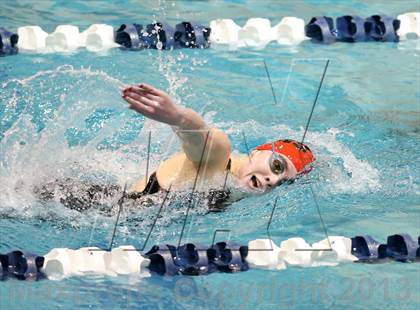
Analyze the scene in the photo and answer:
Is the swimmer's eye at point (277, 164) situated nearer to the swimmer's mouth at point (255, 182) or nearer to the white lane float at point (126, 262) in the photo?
the swimmer's mouth at point (255, 182)

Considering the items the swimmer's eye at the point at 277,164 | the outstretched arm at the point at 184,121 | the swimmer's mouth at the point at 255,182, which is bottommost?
the swimmer's mouth at the point at 255,182

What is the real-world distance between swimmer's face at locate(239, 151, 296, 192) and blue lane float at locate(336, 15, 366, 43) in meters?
2.26

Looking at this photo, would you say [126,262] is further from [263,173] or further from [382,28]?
[382,28]

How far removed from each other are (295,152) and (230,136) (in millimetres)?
818

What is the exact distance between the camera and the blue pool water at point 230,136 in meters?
3.32

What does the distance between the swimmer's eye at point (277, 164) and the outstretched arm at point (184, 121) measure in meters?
0.19

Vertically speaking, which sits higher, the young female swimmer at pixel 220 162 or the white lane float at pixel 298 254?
the young female swimmer at pixel 220 162

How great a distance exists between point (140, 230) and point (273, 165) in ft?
1.94

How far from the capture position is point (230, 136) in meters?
4.70

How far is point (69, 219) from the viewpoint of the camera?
3689mm

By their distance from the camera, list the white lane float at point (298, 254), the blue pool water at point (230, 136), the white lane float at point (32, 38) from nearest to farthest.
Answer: the blue pool water at point (230, 136) → the white lane float at point (298, 254) → the white lane float at point (32, 38)

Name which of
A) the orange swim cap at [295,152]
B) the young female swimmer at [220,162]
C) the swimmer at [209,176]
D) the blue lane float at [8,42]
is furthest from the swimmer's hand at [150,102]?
the blue lane float at [8,42]

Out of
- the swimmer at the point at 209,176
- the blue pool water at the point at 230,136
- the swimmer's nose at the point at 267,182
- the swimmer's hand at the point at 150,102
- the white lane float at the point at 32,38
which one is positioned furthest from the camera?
the white lane float at the point at 32,38

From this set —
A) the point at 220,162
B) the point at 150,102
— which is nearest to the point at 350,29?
the point at 220,162
